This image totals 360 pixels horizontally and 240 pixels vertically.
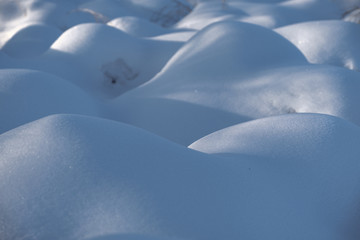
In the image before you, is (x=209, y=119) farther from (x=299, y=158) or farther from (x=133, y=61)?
(x=133, y=61)

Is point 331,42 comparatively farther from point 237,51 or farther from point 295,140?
point 295,140

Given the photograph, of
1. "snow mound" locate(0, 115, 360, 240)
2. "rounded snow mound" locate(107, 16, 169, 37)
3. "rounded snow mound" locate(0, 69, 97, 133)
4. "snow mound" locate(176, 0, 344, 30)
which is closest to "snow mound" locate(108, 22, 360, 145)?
"rounded snow mound" locate(0, 69, 97, 133)

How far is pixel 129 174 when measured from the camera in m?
0.54

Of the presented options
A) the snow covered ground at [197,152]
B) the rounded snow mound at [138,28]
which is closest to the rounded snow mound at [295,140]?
the snow covered ground at [197,152]

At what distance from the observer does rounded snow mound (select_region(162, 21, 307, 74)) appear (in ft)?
4.32

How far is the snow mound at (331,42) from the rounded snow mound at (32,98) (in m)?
1.20

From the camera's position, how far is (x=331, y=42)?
1.66 metres

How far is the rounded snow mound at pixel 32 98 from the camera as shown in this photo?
96 centimetres

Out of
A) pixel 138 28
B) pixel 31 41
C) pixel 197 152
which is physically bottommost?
pixel 197 152

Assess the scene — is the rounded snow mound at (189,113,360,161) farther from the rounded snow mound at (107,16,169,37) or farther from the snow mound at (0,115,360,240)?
the rounded snow mound at (107,16,169,37)

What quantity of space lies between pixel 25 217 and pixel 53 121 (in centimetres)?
20

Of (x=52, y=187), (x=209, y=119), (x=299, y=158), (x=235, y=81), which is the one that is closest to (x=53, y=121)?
(x=52, y=187)

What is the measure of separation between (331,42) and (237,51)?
0.65m

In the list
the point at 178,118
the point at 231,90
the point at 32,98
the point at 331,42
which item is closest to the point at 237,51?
the point at 231,90
